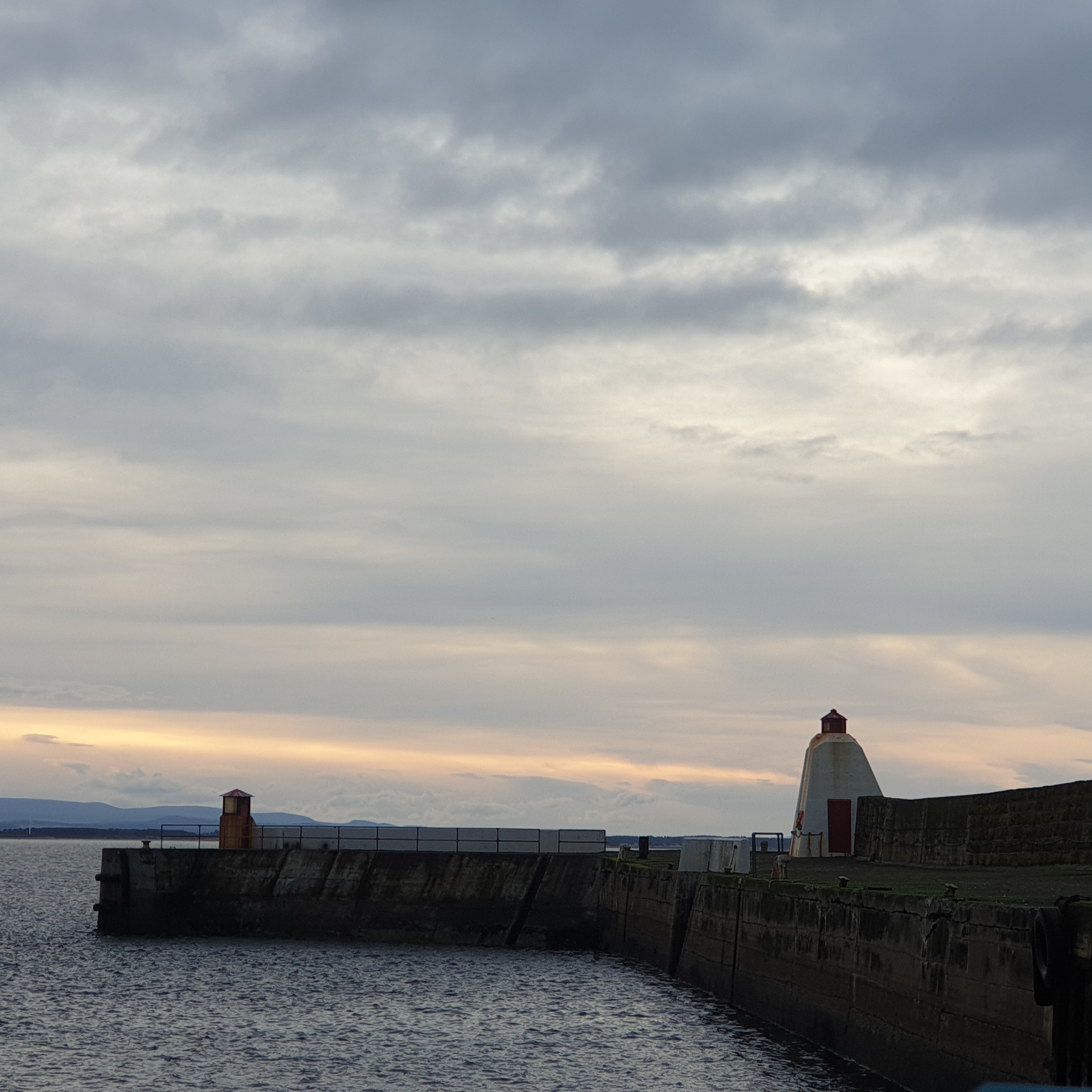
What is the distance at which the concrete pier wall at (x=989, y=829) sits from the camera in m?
34.3

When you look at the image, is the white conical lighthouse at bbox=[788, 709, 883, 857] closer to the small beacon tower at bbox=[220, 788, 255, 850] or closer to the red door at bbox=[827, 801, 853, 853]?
the red door at bbox=[827, 801, 853, 853]

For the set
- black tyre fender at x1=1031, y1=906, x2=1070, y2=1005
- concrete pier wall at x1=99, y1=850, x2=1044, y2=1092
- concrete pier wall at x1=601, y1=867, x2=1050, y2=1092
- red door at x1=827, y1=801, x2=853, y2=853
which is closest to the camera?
black tyre fender at x1=1031, y1=906, x2=1070, y2=1005

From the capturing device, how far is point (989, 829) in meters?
39.3

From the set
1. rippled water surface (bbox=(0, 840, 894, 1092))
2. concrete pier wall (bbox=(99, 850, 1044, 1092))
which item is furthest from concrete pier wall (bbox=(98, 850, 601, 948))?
rippled water surface (bbox=(0, 840, 894, 1092))

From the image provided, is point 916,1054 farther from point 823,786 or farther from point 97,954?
point 97,954

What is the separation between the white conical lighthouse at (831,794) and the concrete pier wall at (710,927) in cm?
791

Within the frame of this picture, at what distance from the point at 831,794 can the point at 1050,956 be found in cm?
3887

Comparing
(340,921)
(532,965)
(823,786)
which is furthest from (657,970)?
(340,921)

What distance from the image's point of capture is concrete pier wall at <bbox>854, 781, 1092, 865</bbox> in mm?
34281

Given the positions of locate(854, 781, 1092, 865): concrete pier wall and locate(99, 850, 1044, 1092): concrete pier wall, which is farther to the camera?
locate(854, 781, 1092, 865): concrete pier wall

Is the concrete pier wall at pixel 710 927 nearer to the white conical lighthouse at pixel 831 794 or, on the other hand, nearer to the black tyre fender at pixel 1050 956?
the black tyre fender at pixel 1050 956

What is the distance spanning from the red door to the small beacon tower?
2433cm

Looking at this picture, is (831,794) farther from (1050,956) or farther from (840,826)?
(1050,956)

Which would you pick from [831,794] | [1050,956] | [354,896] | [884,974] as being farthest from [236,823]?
[1050,956]
